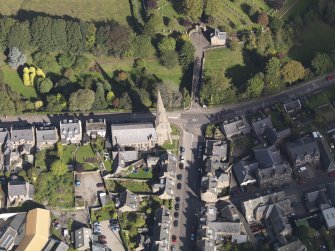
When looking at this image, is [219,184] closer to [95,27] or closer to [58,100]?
[58,100]

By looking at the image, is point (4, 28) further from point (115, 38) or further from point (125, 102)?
point (125, 102)

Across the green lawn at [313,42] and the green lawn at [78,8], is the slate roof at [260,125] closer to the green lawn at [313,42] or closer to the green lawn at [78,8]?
the green lawn at [313,42]

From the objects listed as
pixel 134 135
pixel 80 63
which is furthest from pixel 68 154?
pixel 80 63

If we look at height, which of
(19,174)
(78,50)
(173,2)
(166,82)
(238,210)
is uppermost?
(173,2)

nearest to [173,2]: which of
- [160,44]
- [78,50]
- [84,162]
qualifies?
[160,44]

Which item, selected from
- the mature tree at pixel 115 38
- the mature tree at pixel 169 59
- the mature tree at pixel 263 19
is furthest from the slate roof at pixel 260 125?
the mature tree at pixel 115 38

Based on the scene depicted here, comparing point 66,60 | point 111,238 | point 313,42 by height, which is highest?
point 313,42
